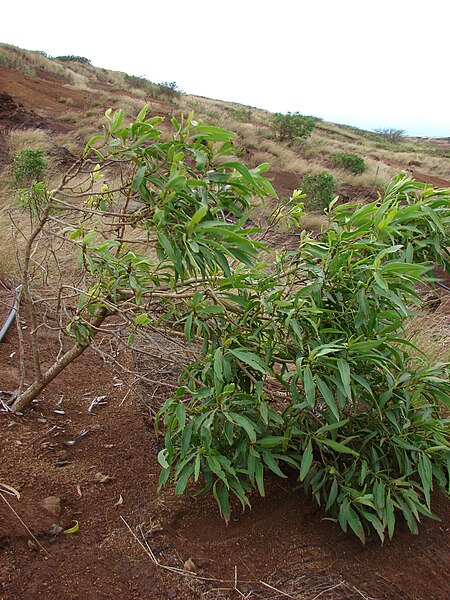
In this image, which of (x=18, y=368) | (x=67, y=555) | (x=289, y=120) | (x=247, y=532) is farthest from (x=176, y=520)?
(x=289, y=120)

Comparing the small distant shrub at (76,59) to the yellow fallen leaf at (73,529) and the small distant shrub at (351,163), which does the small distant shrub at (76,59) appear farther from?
the yellow fallen leaf at (73,529)

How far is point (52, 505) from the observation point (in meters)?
1.90

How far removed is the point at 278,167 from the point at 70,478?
42.4 feet

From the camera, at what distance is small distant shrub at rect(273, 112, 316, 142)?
58.7 feet

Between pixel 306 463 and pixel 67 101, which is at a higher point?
pixel 67 101

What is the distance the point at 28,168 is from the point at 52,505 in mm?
5924

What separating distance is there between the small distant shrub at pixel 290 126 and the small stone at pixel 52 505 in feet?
57.3

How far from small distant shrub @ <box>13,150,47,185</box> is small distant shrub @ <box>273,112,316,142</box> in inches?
487

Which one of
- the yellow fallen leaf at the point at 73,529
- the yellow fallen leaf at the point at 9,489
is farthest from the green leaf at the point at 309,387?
the yellow fallen leaf at the point at 9,489

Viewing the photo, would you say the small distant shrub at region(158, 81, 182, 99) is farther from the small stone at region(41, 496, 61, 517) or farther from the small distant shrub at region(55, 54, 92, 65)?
the small stone at region(41, 496, 61, 517)

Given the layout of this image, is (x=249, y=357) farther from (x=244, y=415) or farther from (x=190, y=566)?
(x=190, y=566)

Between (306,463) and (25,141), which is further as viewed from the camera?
(25,141)

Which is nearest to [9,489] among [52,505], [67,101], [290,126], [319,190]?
[52,505]

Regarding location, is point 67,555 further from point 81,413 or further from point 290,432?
point 81,413
